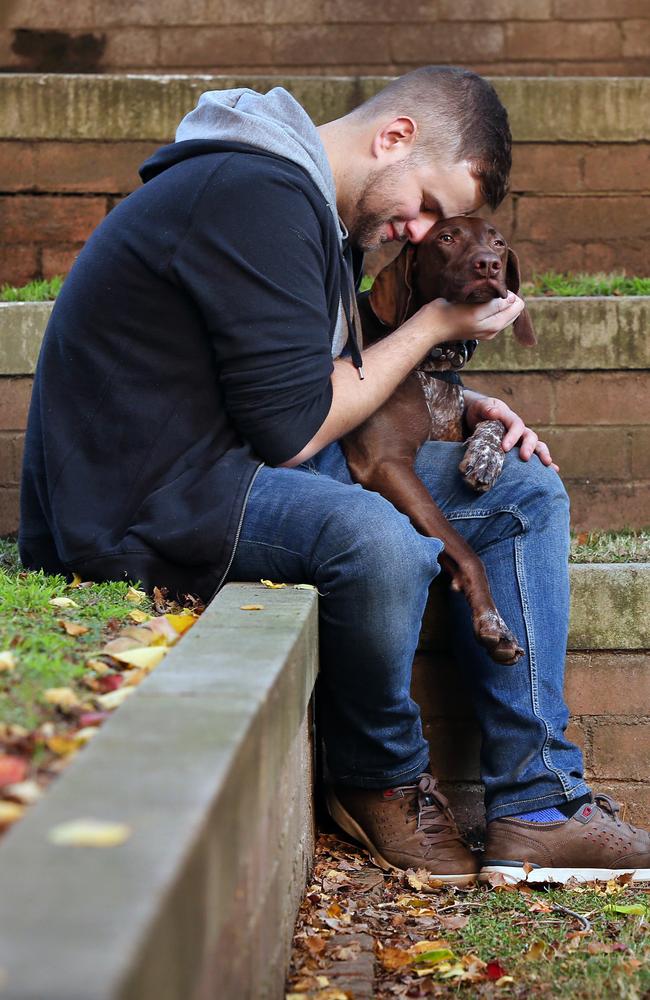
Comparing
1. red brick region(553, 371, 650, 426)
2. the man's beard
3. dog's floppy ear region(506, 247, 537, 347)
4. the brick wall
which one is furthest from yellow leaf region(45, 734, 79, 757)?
the brick wall

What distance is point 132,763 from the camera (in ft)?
4.11

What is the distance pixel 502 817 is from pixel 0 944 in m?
2.12

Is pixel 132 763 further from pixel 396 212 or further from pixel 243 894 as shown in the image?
pixel 396 212

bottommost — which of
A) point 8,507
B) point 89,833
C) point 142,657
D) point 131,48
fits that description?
point 8,507

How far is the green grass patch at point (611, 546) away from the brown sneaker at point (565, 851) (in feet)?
3.01

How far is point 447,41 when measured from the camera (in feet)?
23.7

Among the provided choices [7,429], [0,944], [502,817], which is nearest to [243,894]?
[0,944]

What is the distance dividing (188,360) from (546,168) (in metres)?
3.64

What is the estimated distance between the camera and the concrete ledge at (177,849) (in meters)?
0.88

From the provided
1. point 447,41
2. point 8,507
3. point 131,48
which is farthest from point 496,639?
point 131,48

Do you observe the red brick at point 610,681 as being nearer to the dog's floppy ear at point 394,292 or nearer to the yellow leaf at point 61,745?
the dog's floppy ear at point 394,292

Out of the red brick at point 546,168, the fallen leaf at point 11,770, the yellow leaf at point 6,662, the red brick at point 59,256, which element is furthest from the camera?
the red brick at point 546,168

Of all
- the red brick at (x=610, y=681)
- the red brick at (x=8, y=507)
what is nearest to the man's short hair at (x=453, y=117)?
the red brick at (x=610, y=681)

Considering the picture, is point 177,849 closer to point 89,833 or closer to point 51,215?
point 89,833
